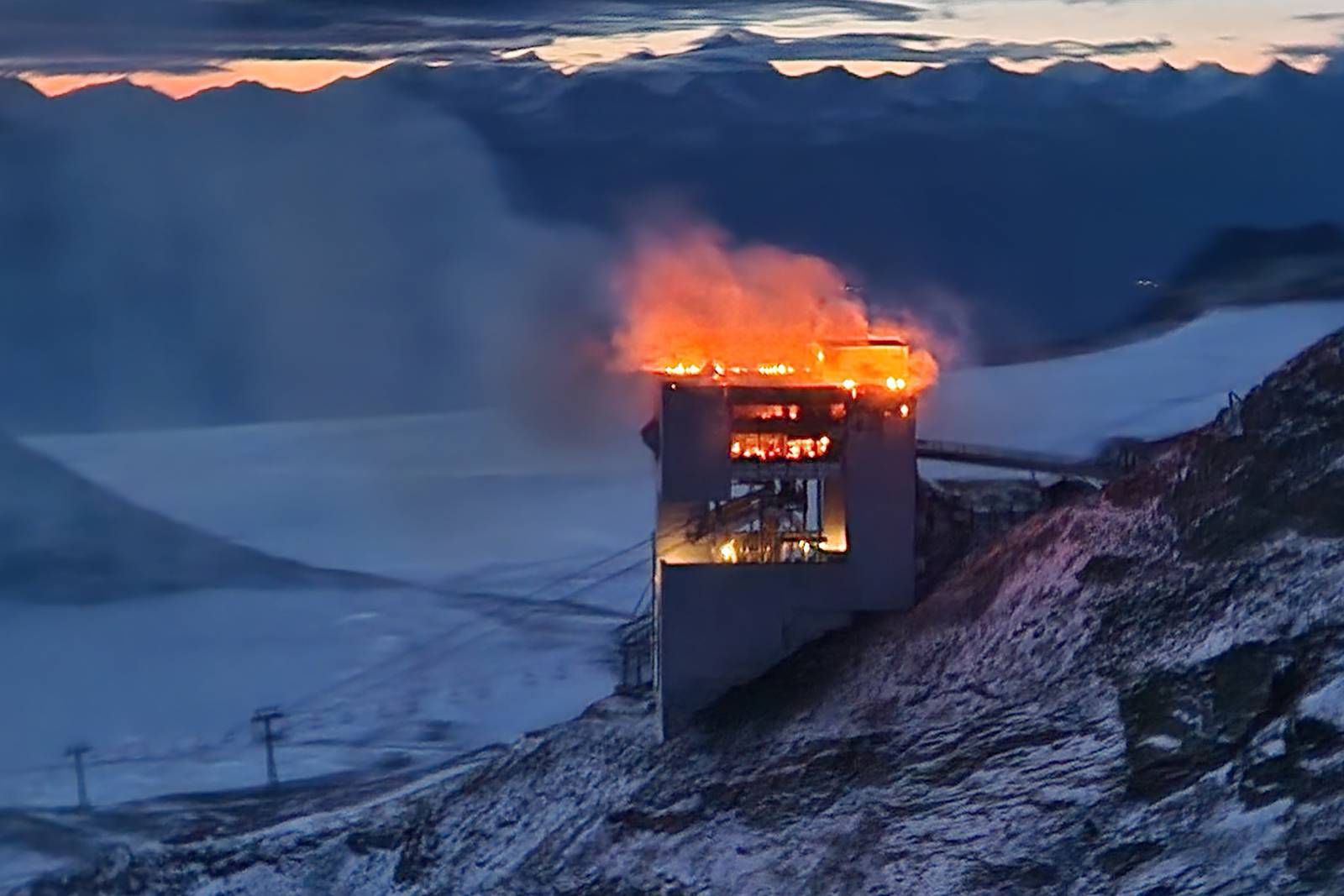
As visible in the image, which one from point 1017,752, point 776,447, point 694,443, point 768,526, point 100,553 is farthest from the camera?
point 100,553

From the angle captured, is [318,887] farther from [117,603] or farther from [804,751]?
[117,603]

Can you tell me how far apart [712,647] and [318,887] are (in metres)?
3.02

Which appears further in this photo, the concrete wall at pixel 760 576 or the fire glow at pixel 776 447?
the fire glow at pixel 776 447

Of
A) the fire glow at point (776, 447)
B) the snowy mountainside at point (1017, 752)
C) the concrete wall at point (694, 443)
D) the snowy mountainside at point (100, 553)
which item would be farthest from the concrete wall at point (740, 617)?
the snowy mountainside at point (100, 553)

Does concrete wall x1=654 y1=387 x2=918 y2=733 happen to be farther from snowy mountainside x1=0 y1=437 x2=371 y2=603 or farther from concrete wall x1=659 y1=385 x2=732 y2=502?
snowy mountainside x1=0 y1=437 x2=371 y2=603

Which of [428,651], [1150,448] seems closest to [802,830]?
[1150,448]

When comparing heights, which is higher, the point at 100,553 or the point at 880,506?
the point at 880,506

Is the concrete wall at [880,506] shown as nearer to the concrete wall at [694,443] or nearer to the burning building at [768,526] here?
the burning building at [768,526]

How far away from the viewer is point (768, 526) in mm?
14680

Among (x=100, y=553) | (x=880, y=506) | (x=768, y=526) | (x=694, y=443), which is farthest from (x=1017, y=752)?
(x=100, y=553)

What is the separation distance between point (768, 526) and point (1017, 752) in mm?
3029

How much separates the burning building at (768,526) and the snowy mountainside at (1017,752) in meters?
0.25

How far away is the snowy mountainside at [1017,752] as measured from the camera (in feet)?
36.3

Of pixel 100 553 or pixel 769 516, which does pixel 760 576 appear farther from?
pixel 100 553
